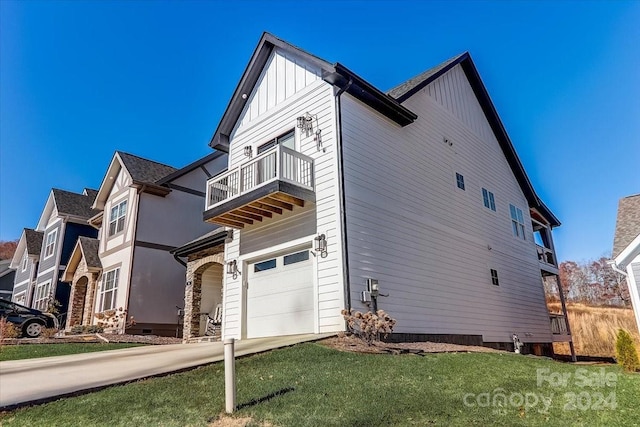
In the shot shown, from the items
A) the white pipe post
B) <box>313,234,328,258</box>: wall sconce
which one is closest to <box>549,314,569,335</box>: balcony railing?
<box>313,234,328,258</box>: wall sconce

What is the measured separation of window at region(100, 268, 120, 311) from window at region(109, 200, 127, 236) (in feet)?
6.81

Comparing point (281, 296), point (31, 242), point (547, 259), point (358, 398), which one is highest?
point (31, 242)

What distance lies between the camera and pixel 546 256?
21.1 metres

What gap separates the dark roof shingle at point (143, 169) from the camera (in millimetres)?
19234

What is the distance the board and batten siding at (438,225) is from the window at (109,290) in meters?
13.4

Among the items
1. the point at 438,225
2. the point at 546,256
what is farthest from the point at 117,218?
the point at 546,256

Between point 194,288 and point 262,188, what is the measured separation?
21.8 feet

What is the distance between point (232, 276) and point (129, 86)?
50.5 feet

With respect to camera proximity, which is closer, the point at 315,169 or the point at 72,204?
the point at 315,169

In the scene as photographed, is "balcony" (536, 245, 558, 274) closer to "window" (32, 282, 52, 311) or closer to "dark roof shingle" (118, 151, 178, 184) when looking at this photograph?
"dark roof shingle" (118, 151, 178, 184)

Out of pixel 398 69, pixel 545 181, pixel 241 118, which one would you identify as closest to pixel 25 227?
pixel 241 118

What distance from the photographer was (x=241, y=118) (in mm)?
14555

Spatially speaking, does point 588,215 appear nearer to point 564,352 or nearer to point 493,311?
point 564,352

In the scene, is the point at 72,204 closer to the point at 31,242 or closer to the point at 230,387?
the point at 31,242
